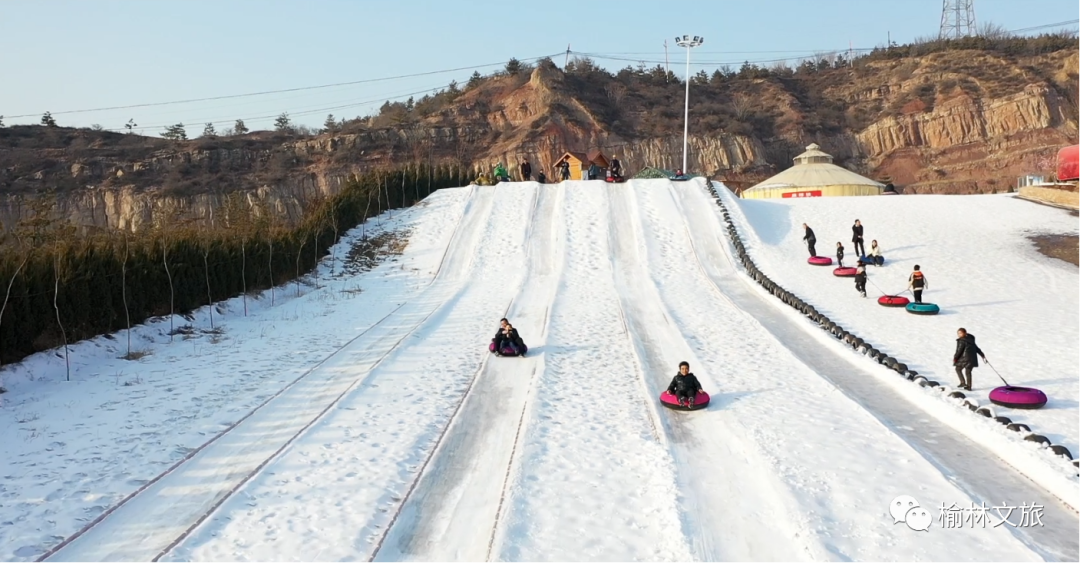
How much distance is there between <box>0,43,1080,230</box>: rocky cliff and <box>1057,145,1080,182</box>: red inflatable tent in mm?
27136

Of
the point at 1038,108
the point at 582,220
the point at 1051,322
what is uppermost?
the point at 1038,108

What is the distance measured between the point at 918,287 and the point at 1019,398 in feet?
26.6

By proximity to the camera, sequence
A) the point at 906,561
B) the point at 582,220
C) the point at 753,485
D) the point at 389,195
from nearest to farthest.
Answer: the point at 906,561
the point at 753,485
the point at 582,220
the point at 389,195

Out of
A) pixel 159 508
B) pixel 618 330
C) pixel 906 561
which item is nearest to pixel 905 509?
pixel 906 561

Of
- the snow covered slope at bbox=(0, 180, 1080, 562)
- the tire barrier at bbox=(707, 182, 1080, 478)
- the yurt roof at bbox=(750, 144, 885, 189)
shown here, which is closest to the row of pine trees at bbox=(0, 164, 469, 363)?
the snow covered slope at bbox=(0, 180, 1080, 562)

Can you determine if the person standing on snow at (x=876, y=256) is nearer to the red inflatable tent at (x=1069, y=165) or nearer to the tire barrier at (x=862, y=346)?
the tire barrier at (x=862, y=346)

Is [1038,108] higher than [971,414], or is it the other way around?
[1038,108]

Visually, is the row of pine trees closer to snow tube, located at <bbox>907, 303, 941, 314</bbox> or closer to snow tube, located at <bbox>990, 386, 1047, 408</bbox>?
snow tube, located at <bbox>990, 386, 1047, 408</bbox>

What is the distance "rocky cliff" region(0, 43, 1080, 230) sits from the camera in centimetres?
6034

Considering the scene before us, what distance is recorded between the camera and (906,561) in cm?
613

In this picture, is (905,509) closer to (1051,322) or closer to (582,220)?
(1051,322)

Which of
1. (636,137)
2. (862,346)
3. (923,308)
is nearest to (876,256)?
(923,308)

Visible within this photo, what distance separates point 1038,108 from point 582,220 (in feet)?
205

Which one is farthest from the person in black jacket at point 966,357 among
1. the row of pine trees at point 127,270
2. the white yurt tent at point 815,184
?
the white yurt tent at point 815,184
